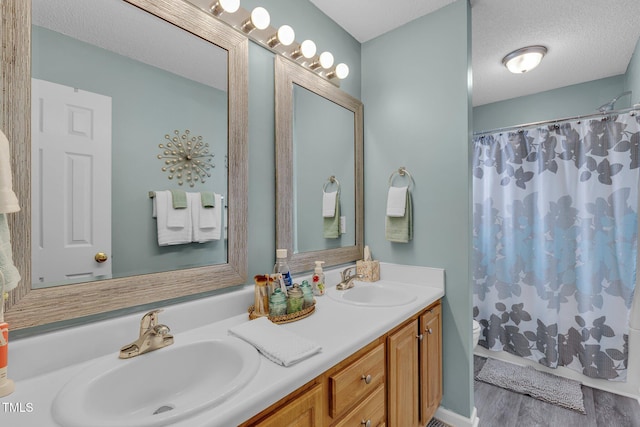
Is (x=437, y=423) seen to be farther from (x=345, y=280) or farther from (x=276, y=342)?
(x=276, y=342)

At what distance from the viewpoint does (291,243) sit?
149 centimetres

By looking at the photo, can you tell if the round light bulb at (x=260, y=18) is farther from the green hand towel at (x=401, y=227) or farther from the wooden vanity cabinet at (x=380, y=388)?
the wooden vanity cabinet at (x=380, y=388)

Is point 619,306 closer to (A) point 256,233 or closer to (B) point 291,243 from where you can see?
(B) point 291,243

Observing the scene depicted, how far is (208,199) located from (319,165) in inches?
28.9

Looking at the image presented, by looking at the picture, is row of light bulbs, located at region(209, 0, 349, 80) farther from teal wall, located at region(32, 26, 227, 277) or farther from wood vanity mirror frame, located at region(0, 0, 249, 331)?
teal wall, located at region(32, 26, 227, 277)

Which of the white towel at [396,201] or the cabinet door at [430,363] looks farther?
the white towel at [396,201]

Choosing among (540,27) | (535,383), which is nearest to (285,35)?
(540,27)

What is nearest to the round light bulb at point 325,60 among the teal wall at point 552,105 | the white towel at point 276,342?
the white towel at point 276,342

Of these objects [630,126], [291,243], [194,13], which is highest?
[194,13]

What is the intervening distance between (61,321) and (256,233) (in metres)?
0.72

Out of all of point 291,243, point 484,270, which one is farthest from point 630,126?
point 291,243

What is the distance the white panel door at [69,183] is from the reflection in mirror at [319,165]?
0.83 meters

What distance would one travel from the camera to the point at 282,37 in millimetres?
1387

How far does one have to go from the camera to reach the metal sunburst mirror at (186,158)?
3.51ft
